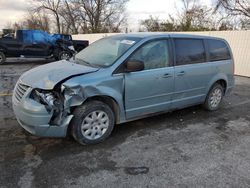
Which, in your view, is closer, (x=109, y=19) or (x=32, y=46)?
(x=32, y=46)

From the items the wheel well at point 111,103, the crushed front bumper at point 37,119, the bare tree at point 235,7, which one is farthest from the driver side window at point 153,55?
the bare tree at point 235,7

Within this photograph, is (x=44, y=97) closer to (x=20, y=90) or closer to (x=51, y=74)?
(x=51, y=74)

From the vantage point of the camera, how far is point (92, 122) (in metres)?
3.85

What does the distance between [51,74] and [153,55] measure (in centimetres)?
174

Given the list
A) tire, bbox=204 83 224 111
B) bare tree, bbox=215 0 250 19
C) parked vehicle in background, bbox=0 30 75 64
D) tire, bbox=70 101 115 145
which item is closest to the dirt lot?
tire, bbox=70 101 115 145

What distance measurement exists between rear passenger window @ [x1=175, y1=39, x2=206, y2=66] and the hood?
171cm

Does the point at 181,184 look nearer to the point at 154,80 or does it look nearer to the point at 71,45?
the point at 154,80

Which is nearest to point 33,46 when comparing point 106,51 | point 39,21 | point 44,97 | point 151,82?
point 106,51

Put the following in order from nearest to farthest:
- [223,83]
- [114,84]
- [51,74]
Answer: [51,74] < [114,84] < [223,83]

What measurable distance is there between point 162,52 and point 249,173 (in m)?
2.35

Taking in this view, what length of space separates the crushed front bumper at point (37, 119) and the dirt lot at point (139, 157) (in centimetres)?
30

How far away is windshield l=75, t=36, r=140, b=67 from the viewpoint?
4195 millimetres

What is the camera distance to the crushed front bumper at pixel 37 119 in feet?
11.4

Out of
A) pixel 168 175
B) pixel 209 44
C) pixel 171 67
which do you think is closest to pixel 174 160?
pixel 168 175
